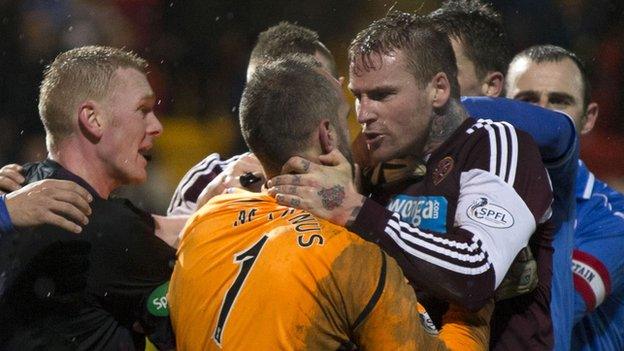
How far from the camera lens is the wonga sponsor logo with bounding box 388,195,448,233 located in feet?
10.0

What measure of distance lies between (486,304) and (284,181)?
0.73 meters

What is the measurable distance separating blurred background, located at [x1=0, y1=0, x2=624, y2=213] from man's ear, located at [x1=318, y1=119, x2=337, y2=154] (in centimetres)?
489

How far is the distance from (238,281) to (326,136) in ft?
1.51

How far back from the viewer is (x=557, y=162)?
348 cm

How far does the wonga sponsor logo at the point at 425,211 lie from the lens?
3.06 m

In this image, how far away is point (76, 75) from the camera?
3.55 metres

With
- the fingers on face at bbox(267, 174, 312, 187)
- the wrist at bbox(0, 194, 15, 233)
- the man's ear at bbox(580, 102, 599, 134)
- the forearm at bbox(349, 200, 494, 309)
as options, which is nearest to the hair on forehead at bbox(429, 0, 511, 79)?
the man's ear at bbox(580, 102, 599, 134)

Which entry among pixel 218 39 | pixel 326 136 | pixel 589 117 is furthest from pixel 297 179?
pixel 218 39

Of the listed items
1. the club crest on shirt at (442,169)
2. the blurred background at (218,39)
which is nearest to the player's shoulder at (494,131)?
the club crest on shirt at (442,169)

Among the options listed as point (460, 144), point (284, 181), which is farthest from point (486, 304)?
point (284, 181)

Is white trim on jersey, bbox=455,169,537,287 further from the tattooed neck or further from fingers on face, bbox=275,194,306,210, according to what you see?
fingers on face, bbox=275,194,306,210

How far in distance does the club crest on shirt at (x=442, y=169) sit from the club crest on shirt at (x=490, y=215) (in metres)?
0.21

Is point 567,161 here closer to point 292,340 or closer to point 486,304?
point 486,304

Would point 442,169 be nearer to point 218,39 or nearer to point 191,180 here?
point 191,180
